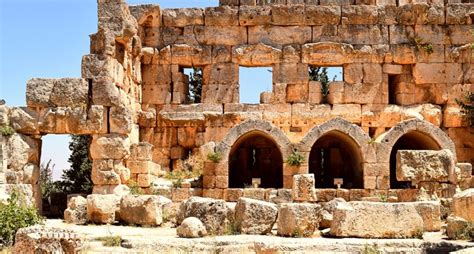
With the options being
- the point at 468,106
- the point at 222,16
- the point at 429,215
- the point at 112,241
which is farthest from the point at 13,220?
the point at 468,106

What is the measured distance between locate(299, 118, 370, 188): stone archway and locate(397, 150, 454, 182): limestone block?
1.77 m

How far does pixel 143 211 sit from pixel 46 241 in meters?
5.28

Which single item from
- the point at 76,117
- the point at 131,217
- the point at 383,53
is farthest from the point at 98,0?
the point at 383,53

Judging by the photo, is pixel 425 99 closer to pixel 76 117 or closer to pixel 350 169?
pixel 350 169

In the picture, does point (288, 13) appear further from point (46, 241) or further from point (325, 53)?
point (46, 241)

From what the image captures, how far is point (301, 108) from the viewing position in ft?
64.5

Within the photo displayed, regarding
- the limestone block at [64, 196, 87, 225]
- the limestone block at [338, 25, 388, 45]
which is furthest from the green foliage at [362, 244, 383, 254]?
the limestone block at [338, 25, 388, 45]

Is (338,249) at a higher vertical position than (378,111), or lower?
lower

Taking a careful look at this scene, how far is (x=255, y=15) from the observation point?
2005 centimetres

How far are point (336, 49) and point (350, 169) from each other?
4060 mm

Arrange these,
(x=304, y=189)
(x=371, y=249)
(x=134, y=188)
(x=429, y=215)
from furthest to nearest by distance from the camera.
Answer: (x=134, y=188) → (x=304, y=189) → (x=429, y=215) → (x=371, y=249)

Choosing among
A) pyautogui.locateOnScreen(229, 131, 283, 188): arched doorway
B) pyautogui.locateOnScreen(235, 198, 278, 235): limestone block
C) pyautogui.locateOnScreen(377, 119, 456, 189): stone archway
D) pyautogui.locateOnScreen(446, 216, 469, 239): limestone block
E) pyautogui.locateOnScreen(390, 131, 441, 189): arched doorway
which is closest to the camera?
pyautogui.locateOnScreen(446, 216, 469, 239): limestone block

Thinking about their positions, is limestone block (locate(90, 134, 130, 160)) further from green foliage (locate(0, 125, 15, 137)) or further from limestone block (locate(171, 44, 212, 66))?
limestone block (locate(171, 44, 212, 66))

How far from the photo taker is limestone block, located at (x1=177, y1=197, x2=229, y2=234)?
12.0 m
